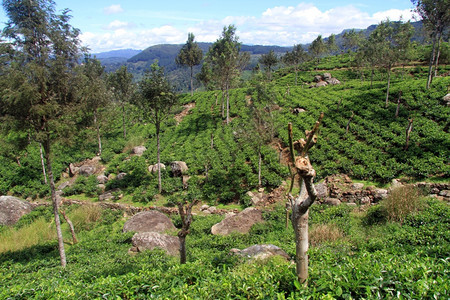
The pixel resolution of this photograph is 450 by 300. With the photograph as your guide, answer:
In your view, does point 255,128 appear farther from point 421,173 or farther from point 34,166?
point 34,166

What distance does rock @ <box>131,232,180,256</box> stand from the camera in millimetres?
10727

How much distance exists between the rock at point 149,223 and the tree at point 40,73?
3.95 meters

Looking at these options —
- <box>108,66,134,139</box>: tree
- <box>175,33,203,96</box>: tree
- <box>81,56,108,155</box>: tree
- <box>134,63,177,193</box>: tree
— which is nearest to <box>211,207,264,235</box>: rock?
<box>134,63,177,193</box>: tree

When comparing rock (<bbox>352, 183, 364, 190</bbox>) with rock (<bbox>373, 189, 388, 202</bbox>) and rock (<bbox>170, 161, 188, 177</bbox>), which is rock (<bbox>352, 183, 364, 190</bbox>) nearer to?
rock (<bbox>373, 189, 388, 202</bbox>)

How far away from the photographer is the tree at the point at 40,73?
8.30 m

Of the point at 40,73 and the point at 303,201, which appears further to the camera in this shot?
the point at 40,73

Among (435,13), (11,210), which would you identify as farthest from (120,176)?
(435,13)

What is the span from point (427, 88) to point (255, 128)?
1833 centimetres

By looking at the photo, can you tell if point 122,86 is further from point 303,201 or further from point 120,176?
point 303,201

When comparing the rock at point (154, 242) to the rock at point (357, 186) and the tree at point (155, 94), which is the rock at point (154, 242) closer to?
the tree at point (155, 94)

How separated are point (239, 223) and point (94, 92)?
9.29m

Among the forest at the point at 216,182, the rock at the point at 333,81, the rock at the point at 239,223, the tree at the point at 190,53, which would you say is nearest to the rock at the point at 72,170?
the forest at the point at 216,182

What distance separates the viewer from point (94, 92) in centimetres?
1109

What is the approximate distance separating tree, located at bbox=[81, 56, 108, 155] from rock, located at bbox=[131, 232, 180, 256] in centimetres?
608
